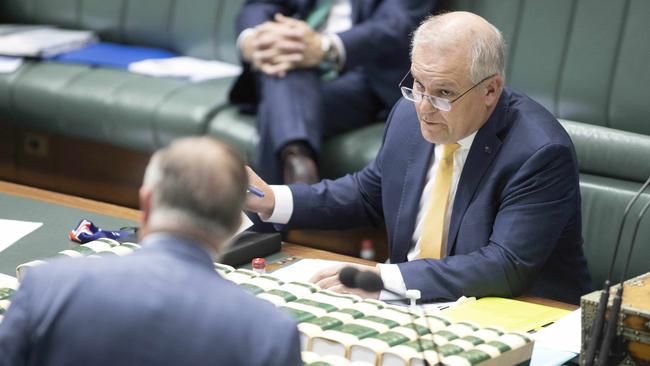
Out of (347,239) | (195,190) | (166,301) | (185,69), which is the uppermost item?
(195,190)

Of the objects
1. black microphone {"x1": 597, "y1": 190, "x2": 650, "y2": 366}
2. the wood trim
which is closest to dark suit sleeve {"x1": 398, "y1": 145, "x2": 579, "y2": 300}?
black microphone {"x1": 597, "y1": 190, "x2": 650, "y2": 366}

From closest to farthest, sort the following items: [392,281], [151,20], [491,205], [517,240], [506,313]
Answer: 1. [506,313]
2. [392,281]
3. [517,240]
4. [491,205]
5. [151,20]

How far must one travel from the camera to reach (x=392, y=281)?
8.41ft

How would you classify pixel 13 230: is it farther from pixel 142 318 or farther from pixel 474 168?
pixel 142 318

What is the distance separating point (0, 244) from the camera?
2.71m

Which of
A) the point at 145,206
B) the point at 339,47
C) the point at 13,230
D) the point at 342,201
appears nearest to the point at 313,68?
the point at 339,47

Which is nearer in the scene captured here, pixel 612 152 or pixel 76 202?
pixel 76 202

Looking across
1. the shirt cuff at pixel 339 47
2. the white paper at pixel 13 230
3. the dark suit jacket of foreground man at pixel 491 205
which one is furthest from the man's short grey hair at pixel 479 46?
the shirt cuff at pixel 339 47

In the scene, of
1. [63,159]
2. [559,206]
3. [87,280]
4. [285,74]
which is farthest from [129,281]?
[63,159]

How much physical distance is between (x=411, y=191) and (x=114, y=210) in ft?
2.44

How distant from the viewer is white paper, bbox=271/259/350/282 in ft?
8.39

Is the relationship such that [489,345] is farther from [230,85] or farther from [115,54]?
[115,54]

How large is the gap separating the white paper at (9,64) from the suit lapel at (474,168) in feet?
9.53

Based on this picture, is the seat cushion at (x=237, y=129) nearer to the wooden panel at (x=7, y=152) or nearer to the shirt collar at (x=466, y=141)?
the wooden panel at (x=7, y=152)
